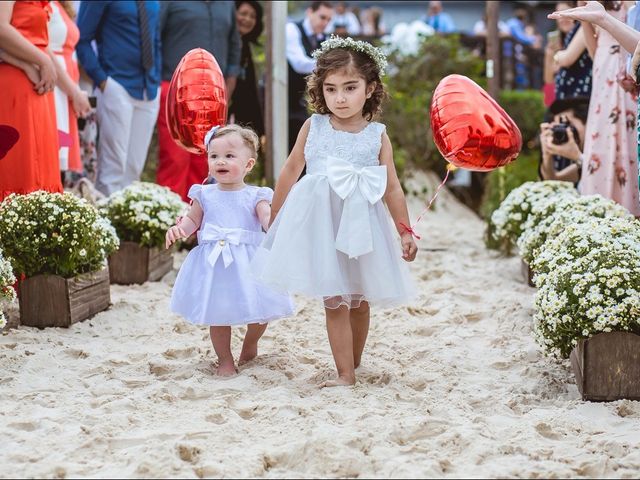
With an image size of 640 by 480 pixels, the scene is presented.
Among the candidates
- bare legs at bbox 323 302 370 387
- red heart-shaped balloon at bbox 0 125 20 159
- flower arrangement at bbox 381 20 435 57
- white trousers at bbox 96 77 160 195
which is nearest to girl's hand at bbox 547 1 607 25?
bare legs at bbox 323 302 370 387

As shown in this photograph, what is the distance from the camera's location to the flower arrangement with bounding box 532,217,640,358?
3.84 m

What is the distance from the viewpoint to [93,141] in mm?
7188

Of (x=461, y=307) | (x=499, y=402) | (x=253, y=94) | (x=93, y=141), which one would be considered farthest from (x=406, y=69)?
(x=499, y=402)

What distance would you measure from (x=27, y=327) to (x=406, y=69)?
885 centimetres

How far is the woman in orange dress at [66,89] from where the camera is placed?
6.26 metres

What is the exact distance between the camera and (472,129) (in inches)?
161

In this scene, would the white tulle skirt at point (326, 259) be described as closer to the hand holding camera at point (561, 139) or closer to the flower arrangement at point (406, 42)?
the hand holding camera at point (561, 139)

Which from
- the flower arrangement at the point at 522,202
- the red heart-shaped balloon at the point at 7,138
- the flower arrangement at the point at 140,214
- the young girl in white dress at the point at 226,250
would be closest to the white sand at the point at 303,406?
the young girl in white dress at the point at 226,250

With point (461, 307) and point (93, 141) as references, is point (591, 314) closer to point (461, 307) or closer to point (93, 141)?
point (461, 307)

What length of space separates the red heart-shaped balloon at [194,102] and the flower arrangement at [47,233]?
950 millimetres

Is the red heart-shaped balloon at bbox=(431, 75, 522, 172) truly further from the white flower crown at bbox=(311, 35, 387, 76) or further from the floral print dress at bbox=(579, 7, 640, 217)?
the floral print dress at bbox=(579, 7, 640, 217)

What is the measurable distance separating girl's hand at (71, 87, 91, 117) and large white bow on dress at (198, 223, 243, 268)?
240 cm

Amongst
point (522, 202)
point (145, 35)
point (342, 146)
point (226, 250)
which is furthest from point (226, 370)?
point (145, 35)

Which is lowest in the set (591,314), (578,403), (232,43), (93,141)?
(578,403)
